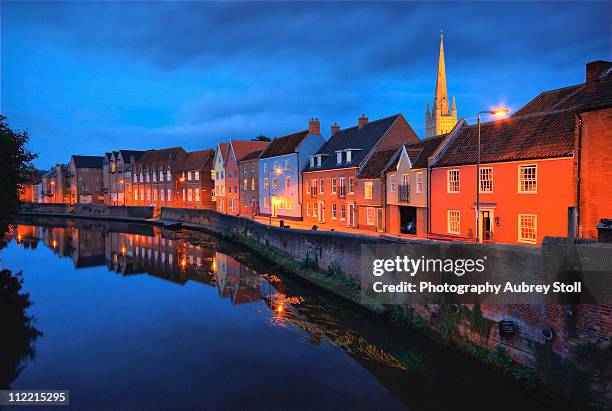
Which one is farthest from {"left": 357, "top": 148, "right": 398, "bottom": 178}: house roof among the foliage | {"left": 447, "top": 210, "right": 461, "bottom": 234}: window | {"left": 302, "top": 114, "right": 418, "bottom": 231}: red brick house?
the foliage

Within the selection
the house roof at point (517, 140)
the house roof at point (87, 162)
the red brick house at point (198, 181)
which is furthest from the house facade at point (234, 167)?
the house roof at point (87, 162)

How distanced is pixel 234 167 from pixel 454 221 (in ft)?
149

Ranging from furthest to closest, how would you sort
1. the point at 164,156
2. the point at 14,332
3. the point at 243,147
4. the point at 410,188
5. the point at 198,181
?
the point at 164,156 → the point at 198,181 → the point at 243,147 → the point at 410,188 → the point at 14,332

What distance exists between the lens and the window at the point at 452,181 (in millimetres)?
27328

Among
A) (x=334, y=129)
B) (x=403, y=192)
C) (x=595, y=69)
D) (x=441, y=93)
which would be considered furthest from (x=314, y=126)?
(x=441, y=93)

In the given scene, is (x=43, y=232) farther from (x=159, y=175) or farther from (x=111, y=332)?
(x=111, y=332)

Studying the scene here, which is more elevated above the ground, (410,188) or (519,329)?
(410,188)

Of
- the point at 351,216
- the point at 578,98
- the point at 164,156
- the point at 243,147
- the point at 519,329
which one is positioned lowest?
the point at 519,329

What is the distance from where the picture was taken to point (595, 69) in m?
21.8

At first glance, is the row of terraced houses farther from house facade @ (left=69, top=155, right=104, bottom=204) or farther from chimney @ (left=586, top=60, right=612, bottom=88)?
house facade @ (left=69, top=155, right=104, bottom=204)

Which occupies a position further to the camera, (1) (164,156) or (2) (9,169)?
(1) (164,156)

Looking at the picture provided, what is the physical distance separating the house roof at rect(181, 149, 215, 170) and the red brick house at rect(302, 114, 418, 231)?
3425 cm

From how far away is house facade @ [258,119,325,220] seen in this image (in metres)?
49.9

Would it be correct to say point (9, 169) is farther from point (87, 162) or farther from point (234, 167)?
point (87, 162)
